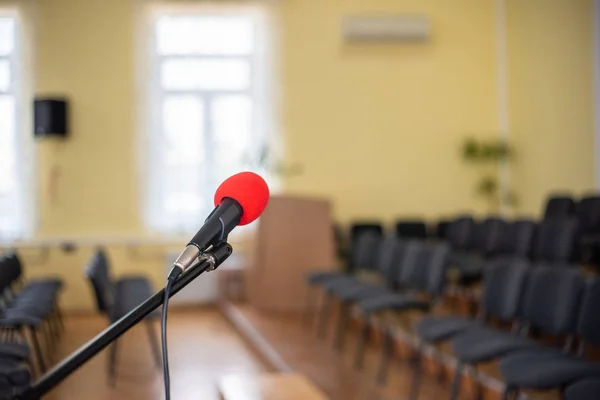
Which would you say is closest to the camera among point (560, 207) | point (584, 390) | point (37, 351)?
point (584, 390)

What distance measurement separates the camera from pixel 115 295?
7098 mm

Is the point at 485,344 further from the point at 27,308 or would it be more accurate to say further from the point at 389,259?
the point at 27,308

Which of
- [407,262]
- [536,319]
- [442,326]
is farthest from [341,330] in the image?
[536,319]

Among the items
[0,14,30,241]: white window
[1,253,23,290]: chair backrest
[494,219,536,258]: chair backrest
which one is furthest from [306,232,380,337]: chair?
[0,14,30,241]: white window

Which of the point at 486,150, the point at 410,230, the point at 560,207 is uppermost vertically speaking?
the point at 486,150

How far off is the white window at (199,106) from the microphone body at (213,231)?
849 cm

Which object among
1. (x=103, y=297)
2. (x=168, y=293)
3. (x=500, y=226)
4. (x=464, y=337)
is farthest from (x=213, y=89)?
(x=168, y=293)

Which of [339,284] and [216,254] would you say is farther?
[339,284]

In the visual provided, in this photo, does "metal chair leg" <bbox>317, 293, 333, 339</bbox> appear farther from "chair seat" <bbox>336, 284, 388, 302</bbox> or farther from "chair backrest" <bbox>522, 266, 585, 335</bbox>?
"chair backrest" <bbox>522, 266, 585, 335</bbox>

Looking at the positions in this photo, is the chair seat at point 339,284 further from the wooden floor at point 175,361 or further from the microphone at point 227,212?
the microphone at point 227,212

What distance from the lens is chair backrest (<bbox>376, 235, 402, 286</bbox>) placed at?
688cm

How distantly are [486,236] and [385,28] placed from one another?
139 inches

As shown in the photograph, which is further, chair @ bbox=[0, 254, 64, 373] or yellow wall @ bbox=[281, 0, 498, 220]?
yellow wall @ bbox=[281, 0, 498, 220]

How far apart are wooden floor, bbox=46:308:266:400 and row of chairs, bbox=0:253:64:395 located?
0.71ft
